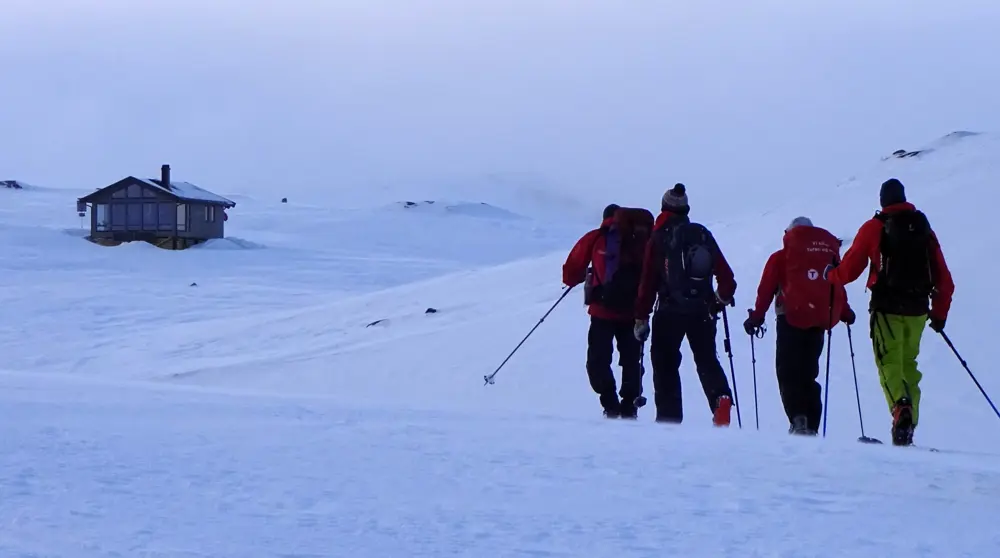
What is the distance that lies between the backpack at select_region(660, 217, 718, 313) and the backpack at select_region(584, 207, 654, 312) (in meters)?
0.36

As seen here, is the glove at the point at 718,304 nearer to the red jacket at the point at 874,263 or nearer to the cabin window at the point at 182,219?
the red jacket at the point at 874,263

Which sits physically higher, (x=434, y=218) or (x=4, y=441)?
(x=434, y=218)

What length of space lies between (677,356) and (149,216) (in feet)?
142

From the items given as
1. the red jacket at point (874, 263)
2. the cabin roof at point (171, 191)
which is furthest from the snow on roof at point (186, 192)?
the red jacket at point (874, 263)

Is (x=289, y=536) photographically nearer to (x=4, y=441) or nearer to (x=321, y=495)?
(x=321, y=495)

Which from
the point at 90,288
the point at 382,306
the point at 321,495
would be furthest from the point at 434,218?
the point at 321,495

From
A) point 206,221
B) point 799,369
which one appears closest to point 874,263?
point 799,369

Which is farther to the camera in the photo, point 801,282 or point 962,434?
point 962,434

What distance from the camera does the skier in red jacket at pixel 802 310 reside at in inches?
284

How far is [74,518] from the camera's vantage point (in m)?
3.94

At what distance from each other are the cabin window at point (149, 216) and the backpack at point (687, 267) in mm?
43019

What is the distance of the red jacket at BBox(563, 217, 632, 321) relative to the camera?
7773 mm

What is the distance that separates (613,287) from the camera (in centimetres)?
773

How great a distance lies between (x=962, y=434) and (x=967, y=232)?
7061 millimetres
